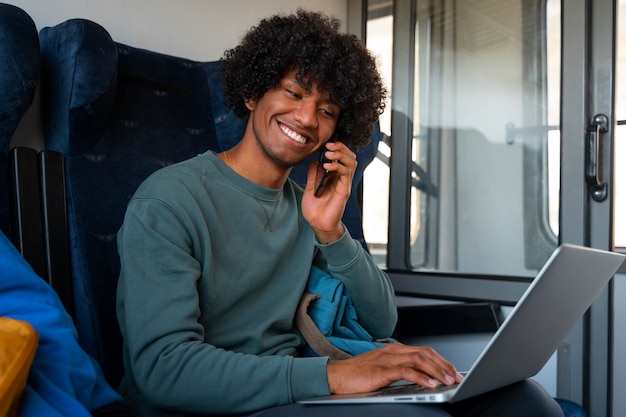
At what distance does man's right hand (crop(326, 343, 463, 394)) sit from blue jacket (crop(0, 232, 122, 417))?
0.36 m

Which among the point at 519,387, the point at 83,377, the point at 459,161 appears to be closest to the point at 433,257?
the point at 459,161

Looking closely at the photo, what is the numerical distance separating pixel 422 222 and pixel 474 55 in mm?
575

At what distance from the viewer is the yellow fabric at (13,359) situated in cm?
72

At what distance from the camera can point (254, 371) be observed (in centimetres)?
110

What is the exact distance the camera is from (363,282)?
145 cm

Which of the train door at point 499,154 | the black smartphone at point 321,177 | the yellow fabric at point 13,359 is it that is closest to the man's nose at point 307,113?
the black smartphone at point 321,177

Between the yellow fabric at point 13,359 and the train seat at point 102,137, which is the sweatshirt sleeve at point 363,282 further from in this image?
the yellow fabric at point 13,359

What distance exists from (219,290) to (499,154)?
1257 mm

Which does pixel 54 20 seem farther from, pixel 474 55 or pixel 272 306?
pixel 474 55

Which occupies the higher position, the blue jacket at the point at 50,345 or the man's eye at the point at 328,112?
the man's eye at the point at 328,112

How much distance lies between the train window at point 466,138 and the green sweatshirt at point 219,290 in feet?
2.59

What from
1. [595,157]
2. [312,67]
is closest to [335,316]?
[312,67]

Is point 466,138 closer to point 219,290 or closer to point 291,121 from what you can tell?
point 291,121

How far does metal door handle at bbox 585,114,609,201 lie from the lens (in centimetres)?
197
